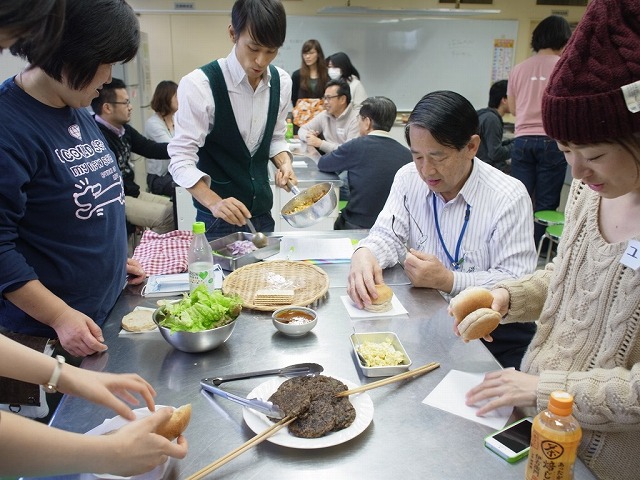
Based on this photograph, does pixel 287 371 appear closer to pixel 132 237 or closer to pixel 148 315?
pixel 148 315

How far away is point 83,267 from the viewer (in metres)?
1.51

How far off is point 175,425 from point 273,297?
0.70 m

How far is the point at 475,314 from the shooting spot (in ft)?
4.20

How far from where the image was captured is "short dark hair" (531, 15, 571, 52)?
4.14 m

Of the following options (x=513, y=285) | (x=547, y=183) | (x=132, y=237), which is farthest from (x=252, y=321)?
(x=547, y=183)

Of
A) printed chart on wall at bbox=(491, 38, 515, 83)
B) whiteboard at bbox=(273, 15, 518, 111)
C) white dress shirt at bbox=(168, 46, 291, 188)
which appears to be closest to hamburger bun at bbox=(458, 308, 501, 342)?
white dress shirt at bbox=(168, 46, 291, 188)

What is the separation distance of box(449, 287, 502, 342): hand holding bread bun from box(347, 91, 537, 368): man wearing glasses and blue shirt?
1.12 ft

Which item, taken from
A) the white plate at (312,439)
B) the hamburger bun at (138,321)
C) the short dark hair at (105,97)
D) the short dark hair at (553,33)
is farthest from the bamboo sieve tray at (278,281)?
the short dark hair at (553,33)

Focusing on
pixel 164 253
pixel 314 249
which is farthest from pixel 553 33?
pixel 164 253

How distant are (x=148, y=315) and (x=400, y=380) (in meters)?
0.79

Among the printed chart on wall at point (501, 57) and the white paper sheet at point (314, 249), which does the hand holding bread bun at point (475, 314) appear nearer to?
the white paper sheet at point (314, 249)

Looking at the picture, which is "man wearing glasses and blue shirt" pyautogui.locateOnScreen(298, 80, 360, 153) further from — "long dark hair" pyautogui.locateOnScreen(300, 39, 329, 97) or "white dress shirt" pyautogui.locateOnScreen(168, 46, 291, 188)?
"white dress shirt" pyautogui.locateOnScreen(168, 46, 291, 188)

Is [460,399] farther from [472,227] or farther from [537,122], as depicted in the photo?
[537,122]

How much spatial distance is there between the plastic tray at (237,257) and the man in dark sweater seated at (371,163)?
1.36 meters
